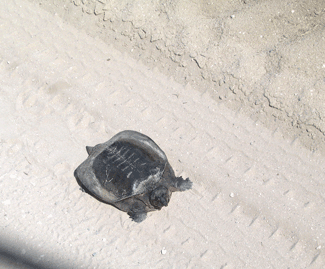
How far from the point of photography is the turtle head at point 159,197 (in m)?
2.75

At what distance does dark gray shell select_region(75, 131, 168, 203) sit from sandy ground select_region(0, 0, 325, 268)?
263 mm

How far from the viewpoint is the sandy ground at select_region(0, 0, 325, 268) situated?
274 cm

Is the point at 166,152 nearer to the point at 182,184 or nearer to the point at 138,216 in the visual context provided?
the point at 182,184

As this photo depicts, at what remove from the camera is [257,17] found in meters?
3.50

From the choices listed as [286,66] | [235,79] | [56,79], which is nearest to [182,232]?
[235,79]

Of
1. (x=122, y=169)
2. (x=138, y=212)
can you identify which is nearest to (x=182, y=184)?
(x=138, y=212)

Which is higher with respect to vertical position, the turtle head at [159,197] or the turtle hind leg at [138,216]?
the turtle head at [159,197]

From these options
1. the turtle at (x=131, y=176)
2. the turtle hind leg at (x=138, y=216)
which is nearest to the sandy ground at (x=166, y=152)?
the turtle hind leg at (x=138, y=216)

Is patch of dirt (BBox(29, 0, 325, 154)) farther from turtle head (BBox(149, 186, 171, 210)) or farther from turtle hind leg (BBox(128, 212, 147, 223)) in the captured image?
turtle hind leg (BBox(128, 212, 147, 223))

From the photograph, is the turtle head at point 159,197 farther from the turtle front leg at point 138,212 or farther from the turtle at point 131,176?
the turtle front leg at point 138,212

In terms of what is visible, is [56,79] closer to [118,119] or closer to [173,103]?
[118,119]

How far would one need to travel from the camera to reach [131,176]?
9.20ft

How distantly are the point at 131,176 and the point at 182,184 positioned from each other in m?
0.60

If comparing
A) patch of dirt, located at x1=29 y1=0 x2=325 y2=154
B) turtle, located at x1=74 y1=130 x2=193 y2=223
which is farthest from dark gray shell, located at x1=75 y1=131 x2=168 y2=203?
patch of dirt, located at x1=29 y1=0 x2=325 y2=154
